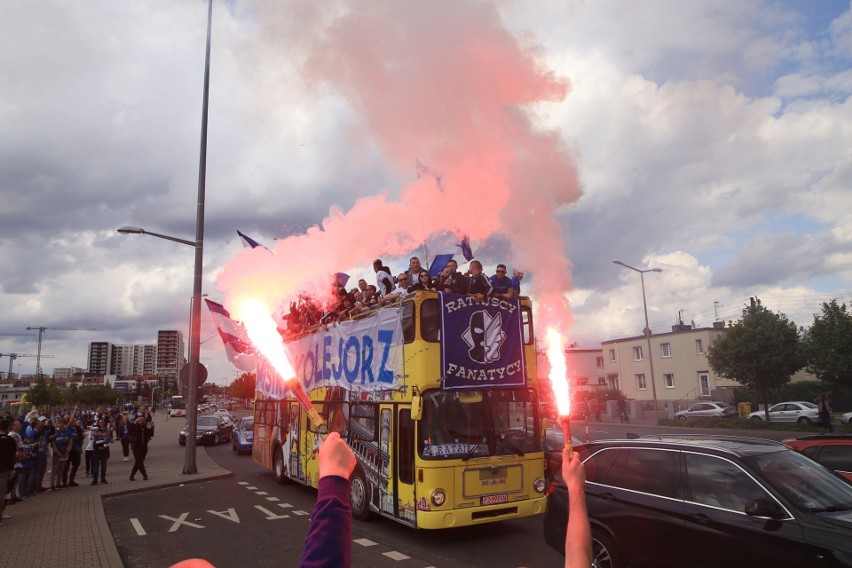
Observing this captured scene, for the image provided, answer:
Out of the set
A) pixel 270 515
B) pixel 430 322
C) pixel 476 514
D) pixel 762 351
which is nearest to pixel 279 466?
pixel 270 515

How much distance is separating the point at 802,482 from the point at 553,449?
673 centimetres

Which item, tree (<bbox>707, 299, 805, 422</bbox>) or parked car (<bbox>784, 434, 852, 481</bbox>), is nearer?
parked car (<bbox>784, 434, 852, 481</bbox>)

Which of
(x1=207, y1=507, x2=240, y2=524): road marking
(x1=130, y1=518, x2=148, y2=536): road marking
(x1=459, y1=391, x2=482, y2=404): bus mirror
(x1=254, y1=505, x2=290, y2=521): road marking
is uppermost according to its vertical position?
(x1=459, y1=391, x2=482, y2=404): bus mirror

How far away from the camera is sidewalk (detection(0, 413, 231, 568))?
7.79 metres

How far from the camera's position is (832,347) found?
28625 millimetres

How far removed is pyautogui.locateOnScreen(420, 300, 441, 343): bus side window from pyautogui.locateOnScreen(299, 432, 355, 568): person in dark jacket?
6.55 metres

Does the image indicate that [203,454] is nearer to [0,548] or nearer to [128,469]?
[128,469]

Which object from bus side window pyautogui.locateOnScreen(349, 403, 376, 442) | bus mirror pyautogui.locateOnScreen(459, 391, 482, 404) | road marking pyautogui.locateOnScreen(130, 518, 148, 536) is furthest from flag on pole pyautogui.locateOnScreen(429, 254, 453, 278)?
road marking pyautogui.locateOnScreen(130, 518, 148, 536)

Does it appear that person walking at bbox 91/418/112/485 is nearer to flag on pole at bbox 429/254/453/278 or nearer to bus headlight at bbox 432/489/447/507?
flag on pole at bbox 429/254/453/278

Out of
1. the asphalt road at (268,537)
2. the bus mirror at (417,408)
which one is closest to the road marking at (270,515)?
the asphalt road at (268,537)

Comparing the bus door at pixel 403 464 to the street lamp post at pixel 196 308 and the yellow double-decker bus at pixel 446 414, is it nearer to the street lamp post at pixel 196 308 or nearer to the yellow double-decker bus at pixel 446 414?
the yellow double-decker bus at pixel 446 414

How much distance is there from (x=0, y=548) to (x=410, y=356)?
6870 mm

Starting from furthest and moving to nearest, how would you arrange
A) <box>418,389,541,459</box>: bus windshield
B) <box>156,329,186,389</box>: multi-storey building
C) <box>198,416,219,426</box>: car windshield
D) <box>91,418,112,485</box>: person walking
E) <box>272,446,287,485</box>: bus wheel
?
<box>156,329,186,389</box>: multi-storey building < <box>198,416,219,426</box>: car windshield < <box>91,418,112,485</box>: person walking < <box>272,446,287,485</box>: bus wheel < <box>418,389,541,459</box>: bus windshield

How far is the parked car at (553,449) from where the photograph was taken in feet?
32.5
